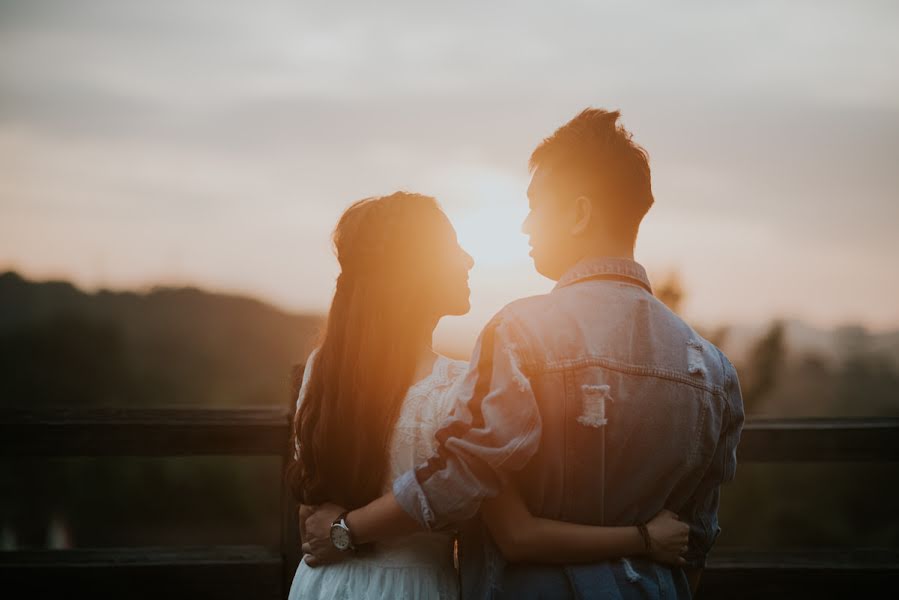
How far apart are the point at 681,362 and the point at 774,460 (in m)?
A: 1.41

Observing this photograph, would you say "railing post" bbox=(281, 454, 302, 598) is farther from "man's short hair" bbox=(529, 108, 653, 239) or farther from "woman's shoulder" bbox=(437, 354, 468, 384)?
"man's short hair" bbox=(529, 108, 653, 239)

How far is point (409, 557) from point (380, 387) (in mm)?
449

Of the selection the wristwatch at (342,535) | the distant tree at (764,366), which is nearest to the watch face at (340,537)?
the wristwatch at (342,535)

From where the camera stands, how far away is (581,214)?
189 centimetres

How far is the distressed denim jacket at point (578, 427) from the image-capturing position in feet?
5.54

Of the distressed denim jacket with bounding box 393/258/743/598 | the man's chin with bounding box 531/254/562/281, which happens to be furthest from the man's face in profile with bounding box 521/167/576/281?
the distressed denim jacket with bounding box 393/258/743/598

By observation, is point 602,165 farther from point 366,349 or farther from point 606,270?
point 366,349

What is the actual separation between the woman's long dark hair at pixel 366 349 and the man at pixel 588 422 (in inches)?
6.3

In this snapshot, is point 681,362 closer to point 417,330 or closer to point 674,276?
point 417,330

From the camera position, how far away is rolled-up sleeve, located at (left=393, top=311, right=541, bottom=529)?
1.66m

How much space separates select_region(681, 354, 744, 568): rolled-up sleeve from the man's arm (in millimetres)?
505

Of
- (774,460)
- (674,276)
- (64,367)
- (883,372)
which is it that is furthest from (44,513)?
(774,460)

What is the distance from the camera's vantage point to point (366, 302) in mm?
2045

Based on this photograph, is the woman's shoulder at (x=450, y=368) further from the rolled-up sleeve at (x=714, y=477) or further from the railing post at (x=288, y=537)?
the railing post at (x=288, y=537)
